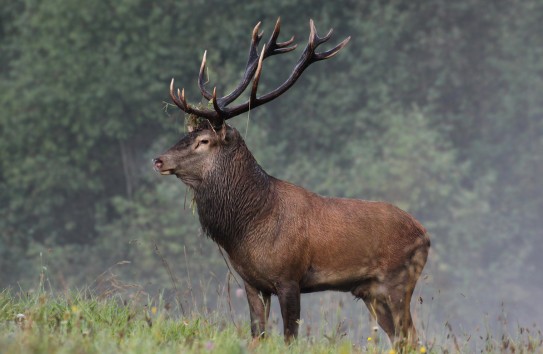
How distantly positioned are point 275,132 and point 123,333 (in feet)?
90.1

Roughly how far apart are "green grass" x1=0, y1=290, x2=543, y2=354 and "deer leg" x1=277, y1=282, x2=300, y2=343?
11.0 inches

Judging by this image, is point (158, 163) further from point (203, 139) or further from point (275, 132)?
point (275, 132)

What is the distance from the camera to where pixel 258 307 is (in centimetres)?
775

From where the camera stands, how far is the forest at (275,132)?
2858 centimetres

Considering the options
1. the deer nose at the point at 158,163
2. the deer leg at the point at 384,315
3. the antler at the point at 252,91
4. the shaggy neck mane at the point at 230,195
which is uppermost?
the antler at the point at 252,91

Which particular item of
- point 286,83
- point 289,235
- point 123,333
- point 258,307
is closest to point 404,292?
point 289,235

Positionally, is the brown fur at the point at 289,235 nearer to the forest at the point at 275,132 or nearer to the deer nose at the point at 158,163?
the deer nose at the point at 158,163

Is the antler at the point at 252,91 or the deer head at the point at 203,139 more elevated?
the antler at the point at 252,91

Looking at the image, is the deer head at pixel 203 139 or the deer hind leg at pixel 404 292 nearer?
the deer head at pixel 203 139

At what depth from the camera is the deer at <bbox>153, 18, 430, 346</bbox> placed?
25.5 ft

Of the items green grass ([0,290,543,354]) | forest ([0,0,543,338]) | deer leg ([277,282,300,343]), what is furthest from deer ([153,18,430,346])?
forest ([0,0,543,338])

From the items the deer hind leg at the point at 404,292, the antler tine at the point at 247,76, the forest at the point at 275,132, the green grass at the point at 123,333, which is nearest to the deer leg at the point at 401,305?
the deer hind leg at the point at 404,292

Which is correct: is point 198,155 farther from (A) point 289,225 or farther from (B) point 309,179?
(B) point 309,179

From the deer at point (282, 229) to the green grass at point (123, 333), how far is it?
45 centimetres
